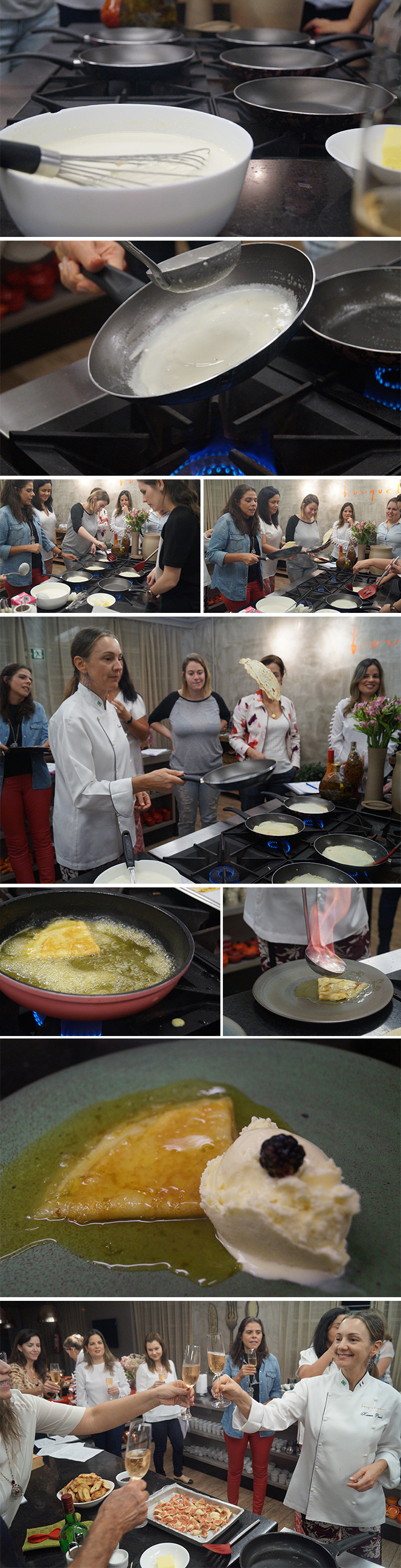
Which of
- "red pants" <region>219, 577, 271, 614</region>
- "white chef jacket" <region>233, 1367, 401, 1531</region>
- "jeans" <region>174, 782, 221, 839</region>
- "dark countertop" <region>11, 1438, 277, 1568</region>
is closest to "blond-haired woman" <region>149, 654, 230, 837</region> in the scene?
"jeans" <region>174, 782, 221, 839</region>

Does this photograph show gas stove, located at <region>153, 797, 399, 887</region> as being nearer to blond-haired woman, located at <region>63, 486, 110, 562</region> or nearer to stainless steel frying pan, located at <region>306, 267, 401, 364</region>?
blond-haired woman, located at <region>63, 486, 110, 562</region>

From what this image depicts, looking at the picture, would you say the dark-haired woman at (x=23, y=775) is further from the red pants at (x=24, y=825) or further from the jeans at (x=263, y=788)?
the jeans at (x=263, y=788)

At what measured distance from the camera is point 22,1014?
2.29 meters

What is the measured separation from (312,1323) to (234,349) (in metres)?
1.92

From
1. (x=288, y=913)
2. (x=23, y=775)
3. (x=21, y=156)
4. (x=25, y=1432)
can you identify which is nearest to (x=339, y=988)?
(x=288, y=913)

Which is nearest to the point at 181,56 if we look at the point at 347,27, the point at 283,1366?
the point at 347,27

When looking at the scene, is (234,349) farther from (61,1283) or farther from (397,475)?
(61,1283)

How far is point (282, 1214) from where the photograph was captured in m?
2.25


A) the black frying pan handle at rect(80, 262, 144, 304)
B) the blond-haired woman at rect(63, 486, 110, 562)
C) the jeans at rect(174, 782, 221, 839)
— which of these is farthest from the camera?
the jeans at rect(174, 782, 221, 839)

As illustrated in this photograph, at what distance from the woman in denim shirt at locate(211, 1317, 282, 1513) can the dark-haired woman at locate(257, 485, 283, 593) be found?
152cm

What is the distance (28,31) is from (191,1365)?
259 cm

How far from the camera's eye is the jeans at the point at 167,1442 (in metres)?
2.28

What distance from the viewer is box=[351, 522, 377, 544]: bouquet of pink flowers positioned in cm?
210

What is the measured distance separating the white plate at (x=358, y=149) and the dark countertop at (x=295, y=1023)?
1535mm
